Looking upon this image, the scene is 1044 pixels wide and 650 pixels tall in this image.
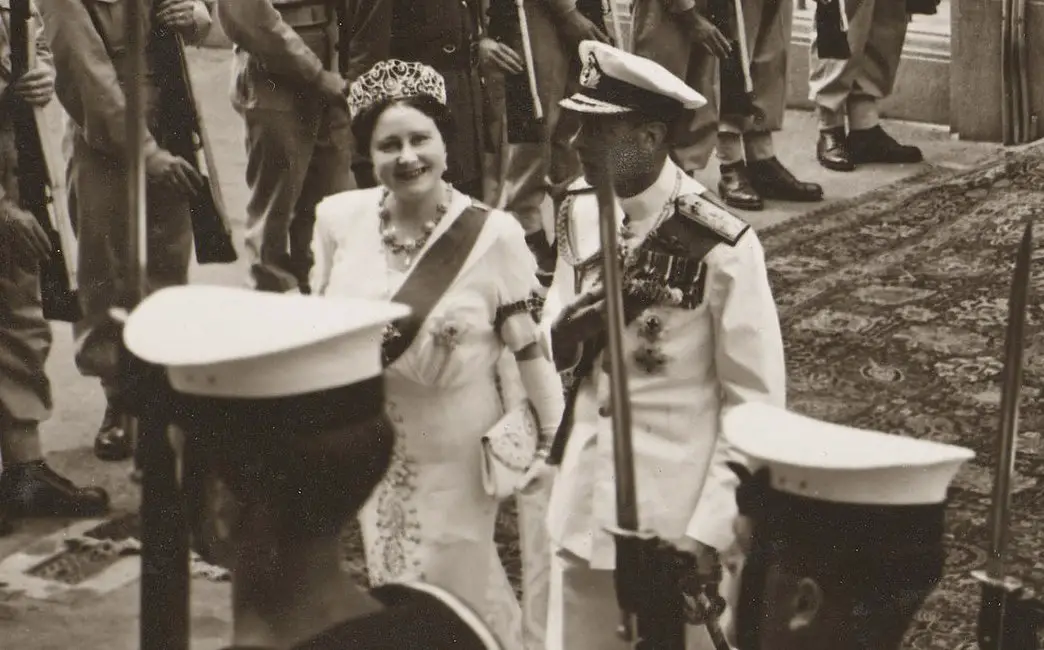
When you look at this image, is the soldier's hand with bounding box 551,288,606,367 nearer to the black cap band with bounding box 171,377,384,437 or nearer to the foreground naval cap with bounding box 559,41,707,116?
the foreground naval cap with bounding box 559,41,707,116

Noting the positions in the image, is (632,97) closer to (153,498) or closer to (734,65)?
(153,498)

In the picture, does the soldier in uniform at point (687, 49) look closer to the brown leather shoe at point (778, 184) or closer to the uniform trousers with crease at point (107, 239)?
the brown leather shoe at point (778, 184)

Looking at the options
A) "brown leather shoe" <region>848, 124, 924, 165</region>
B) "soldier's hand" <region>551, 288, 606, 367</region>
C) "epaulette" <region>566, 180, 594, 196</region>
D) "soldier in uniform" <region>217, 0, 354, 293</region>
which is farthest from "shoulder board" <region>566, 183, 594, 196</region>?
"brown leather shoe" <region>848, 124, 924, 165</region>

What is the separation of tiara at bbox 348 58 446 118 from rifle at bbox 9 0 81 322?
1.66m

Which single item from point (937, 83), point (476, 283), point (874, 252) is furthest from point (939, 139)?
point (476, 283)

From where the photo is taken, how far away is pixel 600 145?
3.88 m

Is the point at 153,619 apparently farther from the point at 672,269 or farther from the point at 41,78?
the point at 41,78

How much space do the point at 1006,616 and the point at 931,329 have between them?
15.9 feet

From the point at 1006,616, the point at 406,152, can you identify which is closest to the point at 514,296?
the point at 406,152

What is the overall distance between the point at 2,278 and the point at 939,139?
5575mm

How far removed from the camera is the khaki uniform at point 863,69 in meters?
9.48

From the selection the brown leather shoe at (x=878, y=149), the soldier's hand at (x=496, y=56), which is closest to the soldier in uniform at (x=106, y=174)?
the soldier's hand at (x=496, y=56)

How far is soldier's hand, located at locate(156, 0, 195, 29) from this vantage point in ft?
19.4

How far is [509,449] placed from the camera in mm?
4254
